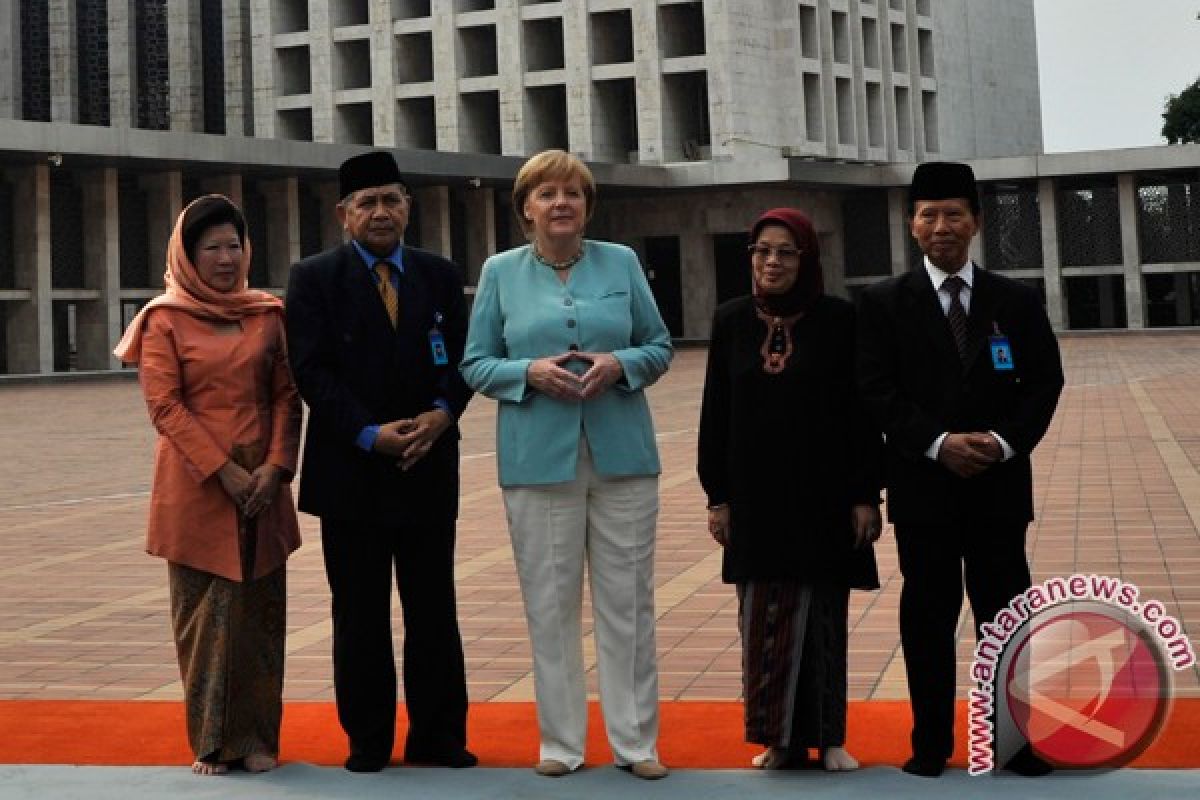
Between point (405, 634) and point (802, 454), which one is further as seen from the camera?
point (405, 634)

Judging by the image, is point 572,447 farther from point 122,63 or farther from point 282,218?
point 122,63

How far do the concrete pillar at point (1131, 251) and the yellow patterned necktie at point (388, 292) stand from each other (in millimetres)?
48688

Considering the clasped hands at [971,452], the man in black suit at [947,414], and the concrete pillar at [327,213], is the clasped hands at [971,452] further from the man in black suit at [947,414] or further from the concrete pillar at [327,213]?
the concrete pillar at [327,213]

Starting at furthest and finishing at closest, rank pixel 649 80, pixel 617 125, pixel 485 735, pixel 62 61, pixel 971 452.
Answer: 1. pixel 62 61
2. pixel 617 125
3. pixel 649 80
4. pixel 485 735
5. pixel 971 452

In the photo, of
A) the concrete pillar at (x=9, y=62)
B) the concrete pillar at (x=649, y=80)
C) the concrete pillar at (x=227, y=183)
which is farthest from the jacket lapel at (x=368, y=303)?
the concrete pillar at (x=9, y=62)

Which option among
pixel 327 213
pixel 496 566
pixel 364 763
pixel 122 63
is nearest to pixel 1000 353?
pixel 364 763

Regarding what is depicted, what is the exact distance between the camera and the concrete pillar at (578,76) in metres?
55.4

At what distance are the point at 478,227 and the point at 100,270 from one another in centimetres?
1263

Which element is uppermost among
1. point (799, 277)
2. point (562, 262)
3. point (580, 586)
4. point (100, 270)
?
point (100, 270)

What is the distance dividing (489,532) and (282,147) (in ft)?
103

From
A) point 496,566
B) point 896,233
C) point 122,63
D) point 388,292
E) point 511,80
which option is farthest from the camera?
point 122,63

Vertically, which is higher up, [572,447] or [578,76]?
[578,76]

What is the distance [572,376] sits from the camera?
19.1 feet

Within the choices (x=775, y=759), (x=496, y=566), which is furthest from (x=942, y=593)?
(x=496, y=566)
